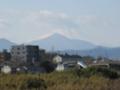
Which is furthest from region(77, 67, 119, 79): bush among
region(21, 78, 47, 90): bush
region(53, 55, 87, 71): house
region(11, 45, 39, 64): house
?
region(11, 45, 39, 64): house

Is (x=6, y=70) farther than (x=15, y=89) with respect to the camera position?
Yes

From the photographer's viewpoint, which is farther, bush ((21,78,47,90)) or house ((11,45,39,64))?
house ((11,45,39,64))

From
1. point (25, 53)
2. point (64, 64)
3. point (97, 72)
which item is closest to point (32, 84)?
point (97, 72)

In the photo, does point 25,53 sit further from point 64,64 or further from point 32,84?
point 32,84

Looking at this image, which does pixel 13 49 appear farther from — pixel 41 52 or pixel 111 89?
pixel 111 89

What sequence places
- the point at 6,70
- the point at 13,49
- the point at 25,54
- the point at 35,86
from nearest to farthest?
1. the point at 35,86
2. the point at 6,70
3. the point at 25,54
4. the point at 13,49

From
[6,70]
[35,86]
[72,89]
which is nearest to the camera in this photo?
[72,89]

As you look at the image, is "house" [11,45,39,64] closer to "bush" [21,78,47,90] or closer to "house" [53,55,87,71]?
"house" [53,55,87,71]

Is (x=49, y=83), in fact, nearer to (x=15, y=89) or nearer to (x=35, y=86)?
(x=35, y=86)

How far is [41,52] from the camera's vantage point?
338 feet

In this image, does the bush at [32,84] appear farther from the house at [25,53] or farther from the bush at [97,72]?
the house at [25,53]

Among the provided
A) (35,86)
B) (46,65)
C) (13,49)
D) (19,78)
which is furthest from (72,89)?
(13,49)

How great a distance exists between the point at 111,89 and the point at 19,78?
608 cm

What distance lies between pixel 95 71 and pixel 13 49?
283 ft
